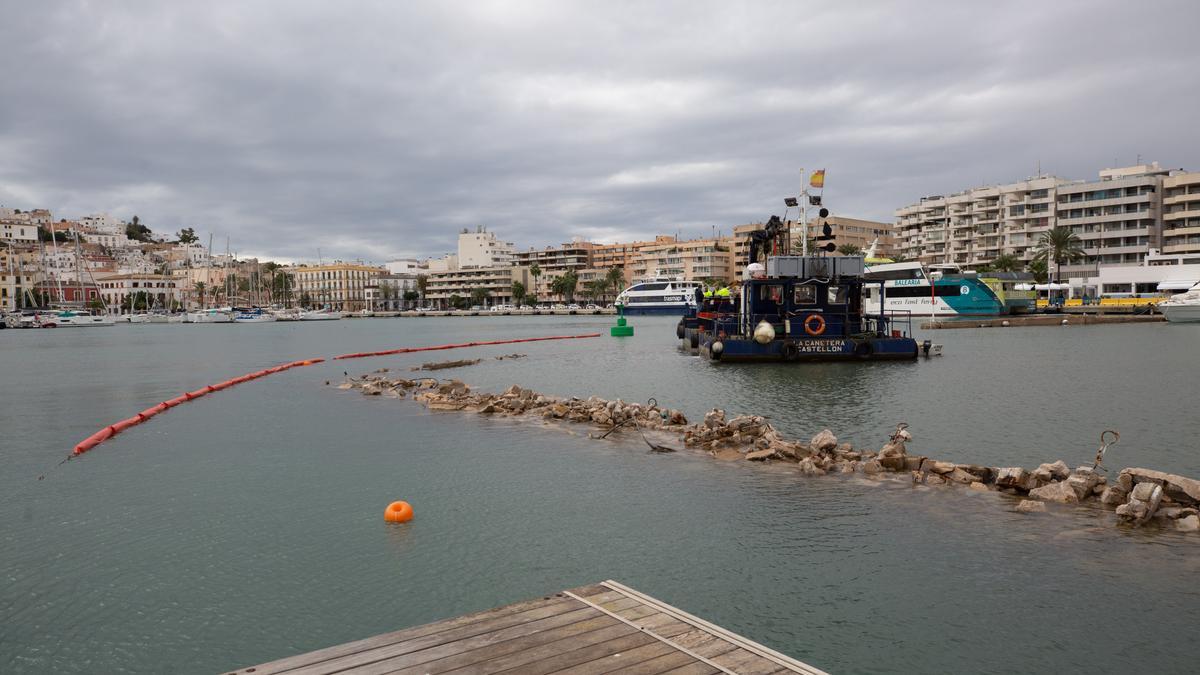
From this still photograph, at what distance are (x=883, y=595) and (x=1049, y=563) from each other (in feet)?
8.30

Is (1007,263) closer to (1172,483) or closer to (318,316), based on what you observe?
(1172,483)

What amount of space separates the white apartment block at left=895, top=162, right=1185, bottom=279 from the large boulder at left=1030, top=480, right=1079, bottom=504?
4669 inches

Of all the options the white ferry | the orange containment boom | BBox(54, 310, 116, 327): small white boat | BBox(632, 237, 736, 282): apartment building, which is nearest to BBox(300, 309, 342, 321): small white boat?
BBox(54, 310, 116, 327): small white boat

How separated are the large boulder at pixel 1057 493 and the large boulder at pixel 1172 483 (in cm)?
74

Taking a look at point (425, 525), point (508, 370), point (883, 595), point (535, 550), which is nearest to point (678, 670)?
point (883, 595)

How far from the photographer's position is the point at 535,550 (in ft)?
34.6

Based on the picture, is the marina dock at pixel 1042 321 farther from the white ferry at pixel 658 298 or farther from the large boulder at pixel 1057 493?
the large boulder at pixel 1057 493

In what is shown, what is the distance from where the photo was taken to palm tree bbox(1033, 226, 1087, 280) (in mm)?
108625

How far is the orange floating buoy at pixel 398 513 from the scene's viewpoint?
12.1 meters

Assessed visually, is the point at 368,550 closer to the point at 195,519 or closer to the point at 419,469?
the point at 195,519

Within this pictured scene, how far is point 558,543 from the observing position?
10828 millimetres

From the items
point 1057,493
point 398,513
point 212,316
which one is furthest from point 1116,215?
point 212,316

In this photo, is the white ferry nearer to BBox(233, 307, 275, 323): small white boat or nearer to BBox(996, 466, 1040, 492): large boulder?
BBox(233, 307, 275, 323): small white boat

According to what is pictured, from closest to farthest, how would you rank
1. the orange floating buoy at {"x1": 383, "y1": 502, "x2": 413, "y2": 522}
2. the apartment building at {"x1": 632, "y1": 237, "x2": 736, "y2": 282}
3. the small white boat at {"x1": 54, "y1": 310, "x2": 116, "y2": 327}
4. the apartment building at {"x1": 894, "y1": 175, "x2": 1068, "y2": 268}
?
the orange floating buoy at {"x1": 383, "y1": 502, "x2": 413, "y2": 522} < the apartment building at {"x1": 894, "y1": 175, "x2": 1068, "y2": 268} < the small white boat at {"x1": 54, "y1": 310, "x2": 116, "y2": 327} < the apartment building at {"x1": 632, "y1": 237, "x2": 736, "y2": 282}
